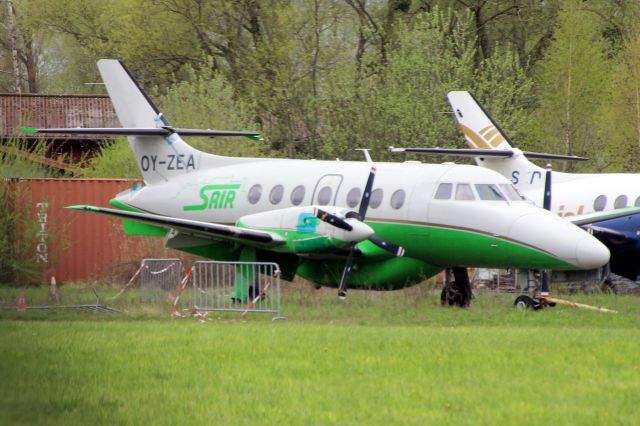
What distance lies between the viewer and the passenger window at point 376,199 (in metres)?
21.0

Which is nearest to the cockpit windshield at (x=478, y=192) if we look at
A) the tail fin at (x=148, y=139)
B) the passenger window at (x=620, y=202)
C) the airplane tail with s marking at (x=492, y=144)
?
the passenger window at (x=620, y=202)

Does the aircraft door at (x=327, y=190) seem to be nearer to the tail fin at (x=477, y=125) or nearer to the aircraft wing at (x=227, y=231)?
the aircraft wing at (x=227, y=231)

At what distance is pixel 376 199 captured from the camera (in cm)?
2105

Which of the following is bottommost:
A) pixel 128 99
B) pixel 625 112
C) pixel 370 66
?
pixel 128 99

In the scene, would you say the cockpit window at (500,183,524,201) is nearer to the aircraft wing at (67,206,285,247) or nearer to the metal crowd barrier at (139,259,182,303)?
the aircraft wing at (67,206,285,247)

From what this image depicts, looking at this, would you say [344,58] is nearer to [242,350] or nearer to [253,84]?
[253,84]

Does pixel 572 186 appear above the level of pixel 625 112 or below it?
below

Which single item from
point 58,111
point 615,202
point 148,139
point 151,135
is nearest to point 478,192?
point 615,202

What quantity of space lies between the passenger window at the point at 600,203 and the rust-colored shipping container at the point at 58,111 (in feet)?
88.1

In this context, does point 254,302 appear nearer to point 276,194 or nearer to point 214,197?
point 276,194

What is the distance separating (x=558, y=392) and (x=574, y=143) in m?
32.2

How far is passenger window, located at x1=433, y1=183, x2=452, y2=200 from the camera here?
65.8 ft

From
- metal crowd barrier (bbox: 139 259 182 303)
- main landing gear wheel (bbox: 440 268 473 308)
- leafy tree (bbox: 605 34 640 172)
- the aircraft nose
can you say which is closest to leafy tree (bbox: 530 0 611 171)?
leafy tree (bbox: 605 34 640 172)

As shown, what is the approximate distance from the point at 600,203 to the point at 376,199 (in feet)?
20.6
